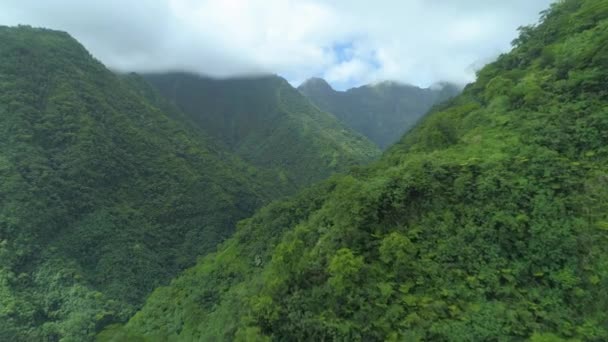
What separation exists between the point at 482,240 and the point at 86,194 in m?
60.5

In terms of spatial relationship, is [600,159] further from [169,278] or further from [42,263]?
[42,263]

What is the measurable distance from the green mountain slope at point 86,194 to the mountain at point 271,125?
57.0ft

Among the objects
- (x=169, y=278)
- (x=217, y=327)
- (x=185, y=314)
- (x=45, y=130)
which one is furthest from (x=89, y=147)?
(x=217, y=327)

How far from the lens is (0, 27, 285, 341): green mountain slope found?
140ft

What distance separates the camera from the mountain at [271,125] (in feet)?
333

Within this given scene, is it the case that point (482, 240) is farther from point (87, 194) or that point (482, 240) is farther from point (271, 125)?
point (271, 125)

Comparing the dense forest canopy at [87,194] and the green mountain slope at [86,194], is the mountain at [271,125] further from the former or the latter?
the green mountain slope at [86,194]

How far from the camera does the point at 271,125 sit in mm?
136625

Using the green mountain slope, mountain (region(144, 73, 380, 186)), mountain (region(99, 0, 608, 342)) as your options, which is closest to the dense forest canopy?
the green mountain slope

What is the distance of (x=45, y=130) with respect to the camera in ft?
204

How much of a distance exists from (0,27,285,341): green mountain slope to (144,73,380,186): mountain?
57.0 feet

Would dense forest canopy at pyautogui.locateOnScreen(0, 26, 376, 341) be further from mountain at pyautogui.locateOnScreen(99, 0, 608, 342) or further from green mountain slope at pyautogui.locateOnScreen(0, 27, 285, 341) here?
mountain at pyautogui.locateOnScreen(99, 0, 608, 342)

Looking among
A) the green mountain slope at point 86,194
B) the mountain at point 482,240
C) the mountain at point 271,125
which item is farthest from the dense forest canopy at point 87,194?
the mountain at point 482,240

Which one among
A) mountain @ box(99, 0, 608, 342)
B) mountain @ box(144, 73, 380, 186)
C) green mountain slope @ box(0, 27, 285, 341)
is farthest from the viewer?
mountain @ box(144, 73, 380, 186)
